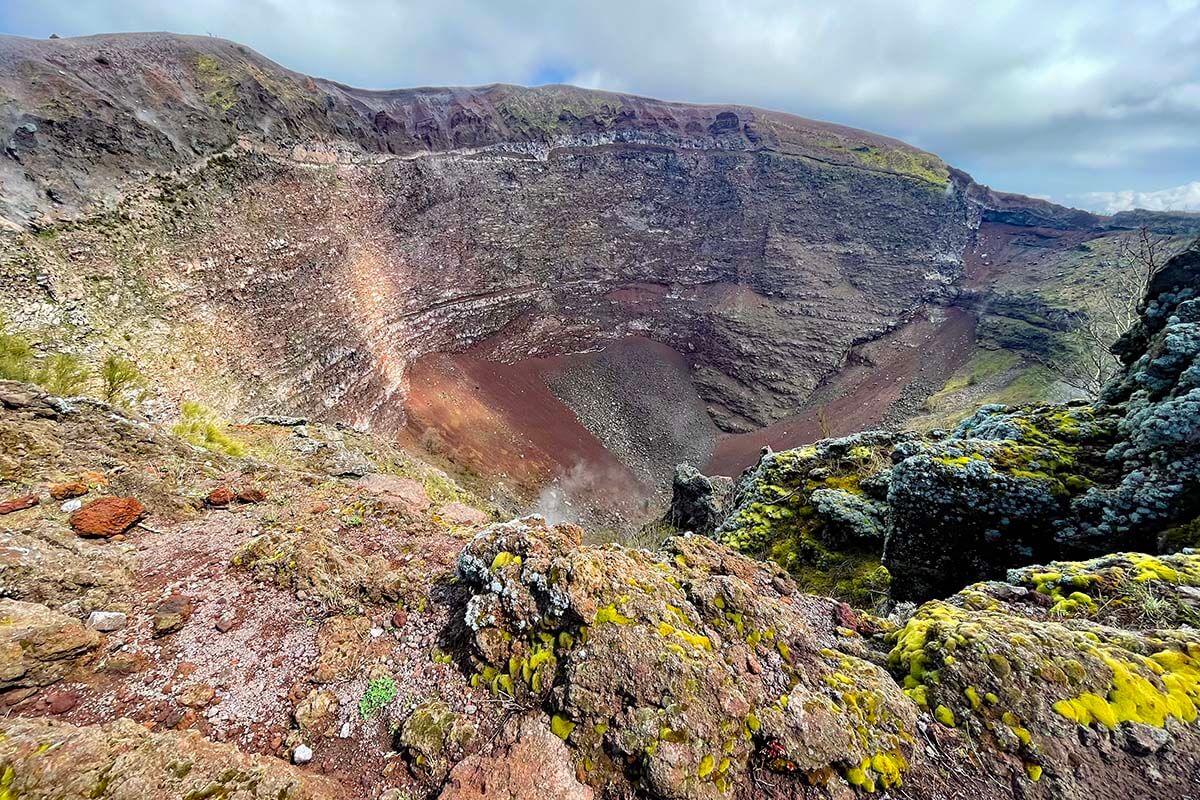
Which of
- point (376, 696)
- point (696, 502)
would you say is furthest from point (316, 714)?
point (696, 502)

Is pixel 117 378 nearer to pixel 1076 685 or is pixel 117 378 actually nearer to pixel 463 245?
pixel 1076 685

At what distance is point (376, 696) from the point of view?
13.3ft

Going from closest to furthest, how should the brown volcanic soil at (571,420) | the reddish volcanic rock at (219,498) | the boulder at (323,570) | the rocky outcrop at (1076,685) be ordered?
the rocky outcrop at (1076,685), the boulder at (323,570), the reddish volcanic rock at (219,498), the brown volcanic soil at (571,420)

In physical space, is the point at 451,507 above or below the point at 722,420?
above

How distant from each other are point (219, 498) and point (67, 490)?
1.61 m

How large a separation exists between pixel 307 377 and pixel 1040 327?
2176 inches

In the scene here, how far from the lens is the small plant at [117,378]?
13305 millimetres

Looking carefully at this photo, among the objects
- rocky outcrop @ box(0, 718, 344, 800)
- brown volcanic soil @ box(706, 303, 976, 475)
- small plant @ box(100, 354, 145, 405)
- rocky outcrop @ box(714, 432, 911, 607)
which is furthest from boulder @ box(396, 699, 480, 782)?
brown volcanic soil @ box(706, 303, 976, 475)

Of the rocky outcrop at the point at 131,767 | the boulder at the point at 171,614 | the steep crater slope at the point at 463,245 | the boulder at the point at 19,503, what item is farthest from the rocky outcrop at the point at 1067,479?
the steep crater slope at the point at 463,245

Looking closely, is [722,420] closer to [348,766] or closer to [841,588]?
[841,588]

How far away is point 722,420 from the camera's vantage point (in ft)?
127

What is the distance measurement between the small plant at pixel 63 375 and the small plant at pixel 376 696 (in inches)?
509

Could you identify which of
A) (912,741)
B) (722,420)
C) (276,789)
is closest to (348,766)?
(276,789)

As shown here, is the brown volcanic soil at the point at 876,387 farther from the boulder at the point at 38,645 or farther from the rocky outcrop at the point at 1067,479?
the boulder at the point at 38,645
